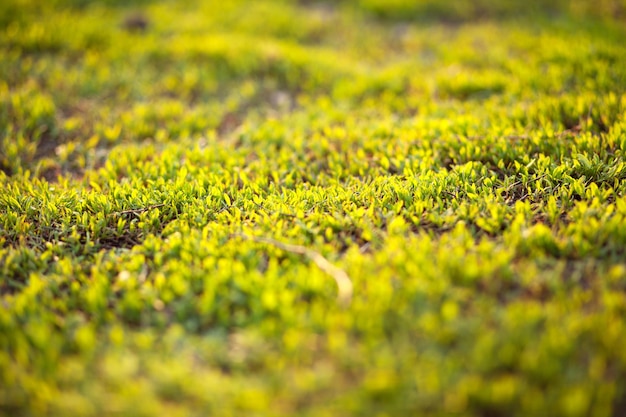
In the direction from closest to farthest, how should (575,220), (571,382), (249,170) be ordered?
(571,382)
(575,220)
(249,170)

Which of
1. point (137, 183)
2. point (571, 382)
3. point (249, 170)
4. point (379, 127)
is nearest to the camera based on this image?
point (571, 382)

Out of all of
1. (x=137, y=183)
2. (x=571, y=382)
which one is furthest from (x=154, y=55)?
(x=571, y=382)

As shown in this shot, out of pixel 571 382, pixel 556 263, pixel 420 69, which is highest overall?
pixel 420 69

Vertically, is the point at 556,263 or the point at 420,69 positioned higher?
the point at 420,69

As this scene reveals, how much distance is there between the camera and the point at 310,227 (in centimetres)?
242

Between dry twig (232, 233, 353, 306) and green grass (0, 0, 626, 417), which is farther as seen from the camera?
dry twig (232, 233, 353, 306)

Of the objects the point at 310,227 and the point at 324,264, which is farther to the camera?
the point at 310,227

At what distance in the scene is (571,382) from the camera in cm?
159

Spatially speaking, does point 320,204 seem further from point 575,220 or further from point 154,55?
point 154,55

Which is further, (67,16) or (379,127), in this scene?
(67,16)

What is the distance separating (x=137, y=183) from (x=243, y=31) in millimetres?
3250

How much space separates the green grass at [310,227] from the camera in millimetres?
1652

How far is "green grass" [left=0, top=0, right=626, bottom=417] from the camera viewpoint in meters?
1.65

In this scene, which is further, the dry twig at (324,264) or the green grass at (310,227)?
the dry twig at (324,264)
